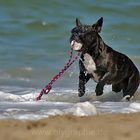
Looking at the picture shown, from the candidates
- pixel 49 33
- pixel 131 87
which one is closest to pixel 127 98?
pixel 131 87

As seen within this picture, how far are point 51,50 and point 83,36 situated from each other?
257 inches

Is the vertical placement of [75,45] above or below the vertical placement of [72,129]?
above

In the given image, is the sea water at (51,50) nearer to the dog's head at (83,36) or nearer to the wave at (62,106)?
the wave at (62,106)

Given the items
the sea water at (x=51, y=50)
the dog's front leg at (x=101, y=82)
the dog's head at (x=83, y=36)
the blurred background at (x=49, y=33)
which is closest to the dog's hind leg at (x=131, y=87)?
the sea water at (x=51, y=50)

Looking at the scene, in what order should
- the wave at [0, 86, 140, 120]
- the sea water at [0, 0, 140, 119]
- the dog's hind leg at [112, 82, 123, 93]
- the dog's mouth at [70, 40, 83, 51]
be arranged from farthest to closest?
the dog's hind leg at [112, 82, 123, 93] < the dog's mouth at [70, 40, 83, 51] < the sea water at [0, 0, 140, 119] < the wave at [0, 86, 140, 120]

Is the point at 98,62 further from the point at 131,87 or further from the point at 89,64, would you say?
the point at 131,87

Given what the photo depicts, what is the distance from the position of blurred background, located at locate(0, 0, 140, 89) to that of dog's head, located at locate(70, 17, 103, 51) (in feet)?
9.59

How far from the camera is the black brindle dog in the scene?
20.5ft

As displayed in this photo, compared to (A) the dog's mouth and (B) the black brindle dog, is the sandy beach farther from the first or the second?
(B) the black brindle dog

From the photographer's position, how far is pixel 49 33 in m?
15.0

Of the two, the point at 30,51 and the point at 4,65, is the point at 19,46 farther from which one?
the point at 4,65

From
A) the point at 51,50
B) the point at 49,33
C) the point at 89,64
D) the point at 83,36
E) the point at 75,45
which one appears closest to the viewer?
the point at 75,45

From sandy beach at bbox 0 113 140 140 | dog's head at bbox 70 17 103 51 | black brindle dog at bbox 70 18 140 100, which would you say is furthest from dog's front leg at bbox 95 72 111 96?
sandy beach at bbox 0 113 140 140

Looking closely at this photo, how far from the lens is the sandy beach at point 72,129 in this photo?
378cm
